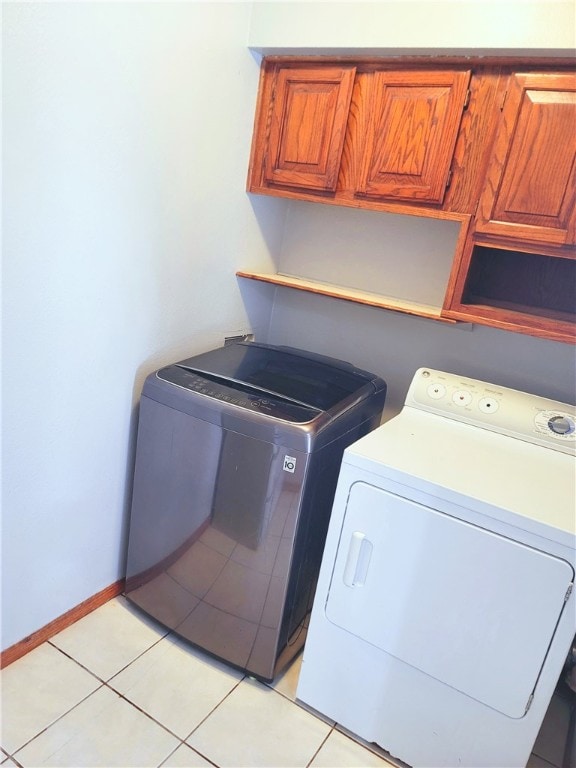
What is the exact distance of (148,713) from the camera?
4.77ft

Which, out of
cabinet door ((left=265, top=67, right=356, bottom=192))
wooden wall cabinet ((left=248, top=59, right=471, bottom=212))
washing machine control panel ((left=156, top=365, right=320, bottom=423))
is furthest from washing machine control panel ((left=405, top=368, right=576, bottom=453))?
cabinet door ((left=265, top=67, right=356, bottom=192))

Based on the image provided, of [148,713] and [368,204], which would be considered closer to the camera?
[148,713]

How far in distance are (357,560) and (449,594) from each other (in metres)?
0.24

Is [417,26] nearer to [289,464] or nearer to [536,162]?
[536,162]

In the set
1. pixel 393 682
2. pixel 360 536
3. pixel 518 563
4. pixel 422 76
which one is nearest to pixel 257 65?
pixel 422 76

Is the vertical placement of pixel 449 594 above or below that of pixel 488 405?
below

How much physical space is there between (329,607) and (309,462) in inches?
16.3

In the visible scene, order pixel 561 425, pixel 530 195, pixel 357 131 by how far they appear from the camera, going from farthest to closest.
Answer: pixel 357 131
pixel 561 425
pixel 530 195

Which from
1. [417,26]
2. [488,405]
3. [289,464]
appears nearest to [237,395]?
[289,464]

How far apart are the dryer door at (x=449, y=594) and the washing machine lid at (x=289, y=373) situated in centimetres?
38

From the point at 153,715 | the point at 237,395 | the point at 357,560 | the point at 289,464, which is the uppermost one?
the point at 237,395

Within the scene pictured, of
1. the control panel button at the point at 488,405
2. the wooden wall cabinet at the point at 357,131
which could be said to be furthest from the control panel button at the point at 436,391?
the wooden wall cabinet at the point at 357,131

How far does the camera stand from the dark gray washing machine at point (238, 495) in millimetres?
1438

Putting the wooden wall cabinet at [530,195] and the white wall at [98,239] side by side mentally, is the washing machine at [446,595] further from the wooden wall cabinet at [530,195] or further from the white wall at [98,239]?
the white wall at [98,239]
